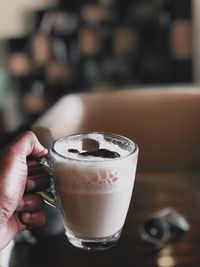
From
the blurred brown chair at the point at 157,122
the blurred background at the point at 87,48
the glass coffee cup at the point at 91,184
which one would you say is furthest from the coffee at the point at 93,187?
the blurred background at the point at 87,48

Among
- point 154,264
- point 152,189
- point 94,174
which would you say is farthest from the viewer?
point 152,189

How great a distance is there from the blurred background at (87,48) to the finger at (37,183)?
2577 millimetres

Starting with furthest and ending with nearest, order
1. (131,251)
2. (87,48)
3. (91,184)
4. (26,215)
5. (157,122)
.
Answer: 1. (87,48)
2. (157,122)
3. (131,251)
4. (26,215)
5. (91,184)

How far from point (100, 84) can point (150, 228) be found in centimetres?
271

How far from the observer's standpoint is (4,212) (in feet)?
2.45

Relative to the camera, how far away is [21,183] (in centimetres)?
74

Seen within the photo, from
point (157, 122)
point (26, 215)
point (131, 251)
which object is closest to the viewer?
point (26, 215)

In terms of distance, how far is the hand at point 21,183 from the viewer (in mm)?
733

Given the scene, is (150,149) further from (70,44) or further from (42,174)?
(70,44)

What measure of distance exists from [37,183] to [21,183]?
0.03 m

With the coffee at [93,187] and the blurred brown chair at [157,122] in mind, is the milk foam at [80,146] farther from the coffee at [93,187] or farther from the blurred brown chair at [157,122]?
the blurred brown chair at [157,122]

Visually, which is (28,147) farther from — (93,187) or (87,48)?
(87,48)

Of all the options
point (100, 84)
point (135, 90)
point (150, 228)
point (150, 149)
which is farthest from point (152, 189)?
point (100, 84)

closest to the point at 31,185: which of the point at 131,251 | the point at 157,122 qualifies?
the point at 131,251
